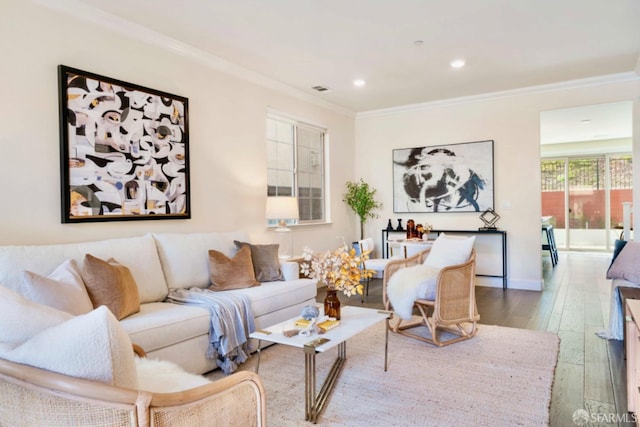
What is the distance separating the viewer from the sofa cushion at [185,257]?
3375 millimetres

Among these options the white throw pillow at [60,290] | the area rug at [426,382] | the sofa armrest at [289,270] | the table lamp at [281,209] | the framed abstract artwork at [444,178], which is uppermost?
the framed abstract artwork at [444,178]

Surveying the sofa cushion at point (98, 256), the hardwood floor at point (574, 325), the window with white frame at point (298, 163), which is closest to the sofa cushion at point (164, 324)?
the sofa cushion at point (98, 256)

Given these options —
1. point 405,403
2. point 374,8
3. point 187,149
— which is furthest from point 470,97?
point 405,403

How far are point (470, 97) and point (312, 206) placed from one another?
2686 mm

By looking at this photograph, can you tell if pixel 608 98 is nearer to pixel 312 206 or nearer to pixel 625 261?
pixel 625 261

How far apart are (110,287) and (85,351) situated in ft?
5.29

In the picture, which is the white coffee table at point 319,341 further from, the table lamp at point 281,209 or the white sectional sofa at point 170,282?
the table lamp at point 281,209

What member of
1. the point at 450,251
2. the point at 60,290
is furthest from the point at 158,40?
the point at 450,251

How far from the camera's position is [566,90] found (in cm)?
525

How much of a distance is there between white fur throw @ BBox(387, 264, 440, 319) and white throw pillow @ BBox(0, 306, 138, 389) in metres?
2.72

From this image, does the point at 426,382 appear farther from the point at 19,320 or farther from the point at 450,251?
the point at 19,320

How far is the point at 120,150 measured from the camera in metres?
3.36

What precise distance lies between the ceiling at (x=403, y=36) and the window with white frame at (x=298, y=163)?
2.01 ft

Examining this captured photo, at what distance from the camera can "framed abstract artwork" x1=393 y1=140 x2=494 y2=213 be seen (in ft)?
19.1
